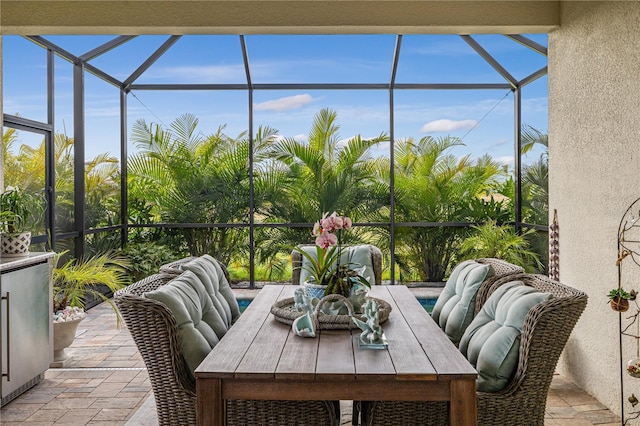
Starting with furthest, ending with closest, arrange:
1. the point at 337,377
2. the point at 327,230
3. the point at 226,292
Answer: the point at 226,292 → the point at 327,230 → the point at 337,377

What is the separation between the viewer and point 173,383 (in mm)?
2568

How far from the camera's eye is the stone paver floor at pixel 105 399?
3.41m

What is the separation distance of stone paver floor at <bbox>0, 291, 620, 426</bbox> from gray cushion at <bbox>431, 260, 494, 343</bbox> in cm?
75

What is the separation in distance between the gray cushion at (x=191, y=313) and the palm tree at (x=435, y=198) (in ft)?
13.4

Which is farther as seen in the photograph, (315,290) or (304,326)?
(315,290)

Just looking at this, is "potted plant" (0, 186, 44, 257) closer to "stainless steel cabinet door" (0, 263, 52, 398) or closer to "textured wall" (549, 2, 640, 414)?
"stainless steel cabinet door" (0, 263, 52, 398)

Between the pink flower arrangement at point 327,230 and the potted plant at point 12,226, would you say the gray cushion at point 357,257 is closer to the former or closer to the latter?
the pink flower arrangement at point 327,230

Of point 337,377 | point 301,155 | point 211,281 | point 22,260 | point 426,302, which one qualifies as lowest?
point 426,302

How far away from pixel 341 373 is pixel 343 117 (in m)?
5.32

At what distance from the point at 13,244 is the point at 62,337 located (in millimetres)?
1001

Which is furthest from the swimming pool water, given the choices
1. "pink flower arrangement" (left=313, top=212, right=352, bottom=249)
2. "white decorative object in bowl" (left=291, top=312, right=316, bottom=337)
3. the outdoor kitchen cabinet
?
"white decorative object in bowl" (left=291, top=312, right=316, bottom=337)

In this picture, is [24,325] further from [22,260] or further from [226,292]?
[226,292]

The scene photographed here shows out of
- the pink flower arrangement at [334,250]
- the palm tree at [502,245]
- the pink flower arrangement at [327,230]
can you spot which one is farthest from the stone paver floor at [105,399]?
the palm tree at [502,245]

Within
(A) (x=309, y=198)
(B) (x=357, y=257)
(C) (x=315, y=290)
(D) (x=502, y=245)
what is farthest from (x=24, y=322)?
(D) (x=502, y=245)
